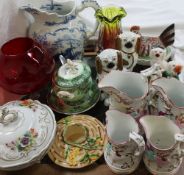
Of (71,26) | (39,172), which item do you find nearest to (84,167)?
(39,172)

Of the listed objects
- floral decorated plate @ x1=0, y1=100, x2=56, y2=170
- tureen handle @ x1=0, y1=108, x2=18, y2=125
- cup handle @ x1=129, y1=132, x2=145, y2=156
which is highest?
cup handle @ x1=129, y1=132, x2=145, y2=156

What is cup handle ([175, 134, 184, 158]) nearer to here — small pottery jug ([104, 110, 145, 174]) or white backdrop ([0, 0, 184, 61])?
small pottery jug ([104, 110, 145, 174])

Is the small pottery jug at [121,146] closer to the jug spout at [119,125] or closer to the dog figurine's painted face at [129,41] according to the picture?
the jug spout at [119,125]

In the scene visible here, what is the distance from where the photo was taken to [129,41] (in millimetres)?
719

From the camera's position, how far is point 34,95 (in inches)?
31.5

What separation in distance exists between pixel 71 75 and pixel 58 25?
15 cm

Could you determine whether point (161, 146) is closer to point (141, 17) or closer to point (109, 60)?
point (109, 60)

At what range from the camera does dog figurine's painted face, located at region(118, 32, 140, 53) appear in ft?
2.35

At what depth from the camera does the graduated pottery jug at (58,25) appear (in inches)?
30.3

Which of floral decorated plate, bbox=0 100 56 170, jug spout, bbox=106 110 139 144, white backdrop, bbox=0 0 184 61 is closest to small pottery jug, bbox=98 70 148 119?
jug spout, bbox=106 110 139 144

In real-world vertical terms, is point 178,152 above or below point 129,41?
below

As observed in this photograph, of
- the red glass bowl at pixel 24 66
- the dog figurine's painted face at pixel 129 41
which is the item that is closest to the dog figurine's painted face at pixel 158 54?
the dog figurine's painted face at pixel 129 41

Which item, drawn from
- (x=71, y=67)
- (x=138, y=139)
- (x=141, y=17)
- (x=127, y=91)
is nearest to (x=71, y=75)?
(x=71, y=67)

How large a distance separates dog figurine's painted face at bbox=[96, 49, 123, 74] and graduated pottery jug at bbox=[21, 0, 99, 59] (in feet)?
0.44
